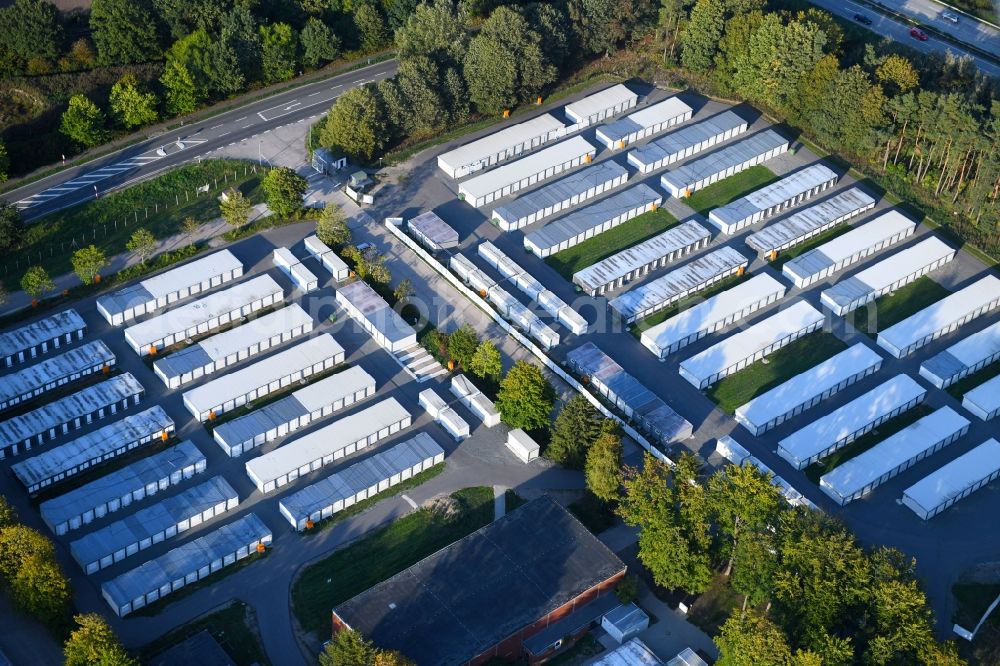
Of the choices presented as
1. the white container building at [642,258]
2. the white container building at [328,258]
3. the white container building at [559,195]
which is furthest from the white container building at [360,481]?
the white container building at [559,195]

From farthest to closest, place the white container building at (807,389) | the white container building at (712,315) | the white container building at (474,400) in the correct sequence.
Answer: the white container building at (712,315), the white container building at (807,389), the white container building at (474,400)

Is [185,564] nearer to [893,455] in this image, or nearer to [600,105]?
[893,455]

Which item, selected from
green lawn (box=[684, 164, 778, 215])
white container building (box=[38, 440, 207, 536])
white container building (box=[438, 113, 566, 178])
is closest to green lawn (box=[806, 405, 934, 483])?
green lawn (box=[684, 164, 778, 215])

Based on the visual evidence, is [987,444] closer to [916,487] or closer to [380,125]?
[916,487]

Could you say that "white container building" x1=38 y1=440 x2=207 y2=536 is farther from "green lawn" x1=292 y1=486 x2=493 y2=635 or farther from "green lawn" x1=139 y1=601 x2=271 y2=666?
"green lawn" x1=292 y1=486 x2=493 y2=635

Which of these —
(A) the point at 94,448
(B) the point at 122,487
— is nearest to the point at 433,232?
(A) the point at 94,448

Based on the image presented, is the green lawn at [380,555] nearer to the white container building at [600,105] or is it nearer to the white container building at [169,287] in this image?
the white container building at [169,287]
